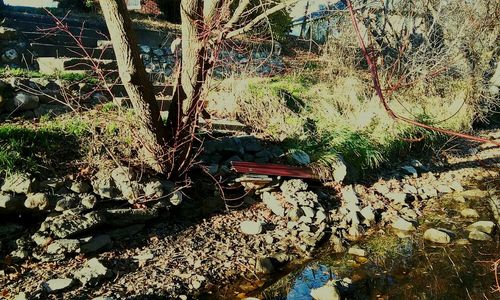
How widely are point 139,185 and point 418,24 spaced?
28.5 feet

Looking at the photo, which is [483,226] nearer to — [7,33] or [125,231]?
[125,231]

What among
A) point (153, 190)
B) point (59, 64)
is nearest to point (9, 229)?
point (153, 190)

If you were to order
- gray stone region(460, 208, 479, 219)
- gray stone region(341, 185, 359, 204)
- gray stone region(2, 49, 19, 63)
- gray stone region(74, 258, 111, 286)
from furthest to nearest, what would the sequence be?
gray stone region(2, 49, 19, 63) → gray stone region(460, 208, 479, 219) → gray stone region(341, 185, 359, 204) → gray stone region(74, 258, 111, 286)

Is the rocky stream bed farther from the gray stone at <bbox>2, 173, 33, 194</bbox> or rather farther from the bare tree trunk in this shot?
the bare tree trunk

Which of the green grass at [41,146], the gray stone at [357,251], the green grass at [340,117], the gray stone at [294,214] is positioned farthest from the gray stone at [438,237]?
the green grass at [41,146]

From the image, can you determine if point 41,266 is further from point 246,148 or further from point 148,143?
point 246,148

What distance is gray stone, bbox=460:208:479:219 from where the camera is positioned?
620cm

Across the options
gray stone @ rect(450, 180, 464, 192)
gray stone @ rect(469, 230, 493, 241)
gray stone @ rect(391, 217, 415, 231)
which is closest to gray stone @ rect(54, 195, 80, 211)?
gray stone @ rect(391, 217, 415, 231)

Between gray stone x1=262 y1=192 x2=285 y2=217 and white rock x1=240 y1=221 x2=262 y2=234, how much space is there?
45cm

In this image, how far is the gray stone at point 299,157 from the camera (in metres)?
6.30

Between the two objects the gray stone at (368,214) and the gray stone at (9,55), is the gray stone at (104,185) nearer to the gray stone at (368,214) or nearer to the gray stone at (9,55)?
the gray stone at (368,214)

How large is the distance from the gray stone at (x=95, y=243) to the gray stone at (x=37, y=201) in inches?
20.1

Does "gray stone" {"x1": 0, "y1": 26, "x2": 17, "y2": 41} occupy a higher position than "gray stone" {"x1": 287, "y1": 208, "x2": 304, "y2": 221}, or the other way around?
"gray stone" {"x1": 0, "y1": 26, "x2": 17, "y2": 41}

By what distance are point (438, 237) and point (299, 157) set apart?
2.04 metres
